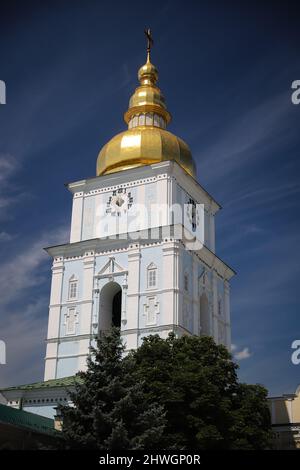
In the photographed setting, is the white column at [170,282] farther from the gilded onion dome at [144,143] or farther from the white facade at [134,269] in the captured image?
the gilded onion dome at [144,143]

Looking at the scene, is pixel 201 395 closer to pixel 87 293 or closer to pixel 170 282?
pixel 170 282

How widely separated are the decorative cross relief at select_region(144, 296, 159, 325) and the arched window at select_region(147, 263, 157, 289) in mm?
680

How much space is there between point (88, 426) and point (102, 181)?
19615 mm

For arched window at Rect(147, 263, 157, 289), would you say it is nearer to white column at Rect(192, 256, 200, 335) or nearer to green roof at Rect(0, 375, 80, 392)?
white column at Rect(192, 256, 200, 335)

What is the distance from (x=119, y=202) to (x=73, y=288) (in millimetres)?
5300

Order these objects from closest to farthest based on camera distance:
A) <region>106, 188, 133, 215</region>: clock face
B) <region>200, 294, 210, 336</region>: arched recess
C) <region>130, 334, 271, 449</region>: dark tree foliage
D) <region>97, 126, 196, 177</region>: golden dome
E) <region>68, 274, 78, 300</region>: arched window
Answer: <region>130, 334, 271, 449</region>: dark tree foliage, <region>68, 274, 78, 300</region>: arched window, <region>200, 294, 210, 336</region>: arched recess, <region>106, 188, 133, 215</region>: clock face, <region>97, 126, 196, 177</region>: golden dome

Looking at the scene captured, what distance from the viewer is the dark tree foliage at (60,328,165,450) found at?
21875mm

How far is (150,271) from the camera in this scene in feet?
120

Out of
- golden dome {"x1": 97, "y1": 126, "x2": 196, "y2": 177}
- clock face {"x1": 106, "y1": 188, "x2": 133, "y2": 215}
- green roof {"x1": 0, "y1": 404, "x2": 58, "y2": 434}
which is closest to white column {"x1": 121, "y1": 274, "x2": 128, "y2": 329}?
clock face {"x1": 106, "y1": 188, "x2": 133, "y2": 215}

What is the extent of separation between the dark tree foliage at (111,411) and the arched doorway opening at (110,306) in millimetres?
12425

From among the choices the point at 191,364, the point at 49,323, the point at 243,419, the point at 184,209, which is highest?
the point at 184,209

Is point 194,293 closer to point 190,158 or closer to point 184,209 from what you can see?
point 184,209

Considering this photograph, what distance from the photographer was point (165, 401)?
25312 mm
